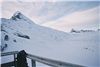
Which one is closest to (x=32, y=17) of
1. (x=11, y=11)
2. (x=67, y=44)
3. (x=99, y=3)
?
(x=11, y=11)

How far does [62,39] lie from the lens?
8.52ft

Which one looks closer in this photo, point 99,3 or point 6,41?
point 99,3

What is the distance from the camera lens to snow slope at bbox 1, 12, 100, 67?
7.86ft

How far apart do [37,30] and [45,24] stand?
204 mm

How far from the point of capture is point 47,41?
2627mm

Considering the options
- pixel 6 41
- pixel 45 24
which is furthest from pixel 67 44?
pixel 6 41

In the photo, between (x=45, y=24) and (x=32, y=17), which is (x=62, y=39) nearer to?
(x=45, y=24)

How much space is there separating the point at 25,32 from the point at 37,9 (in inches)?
16.7

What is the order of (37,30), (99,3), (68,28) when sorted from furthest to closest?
(37,30) → (68,28) → (99,3)

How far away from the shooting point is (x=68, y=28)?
2.50 meters

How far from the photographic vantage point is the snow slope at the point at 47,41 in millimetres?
2397

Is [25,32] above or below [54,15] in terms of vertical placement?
below

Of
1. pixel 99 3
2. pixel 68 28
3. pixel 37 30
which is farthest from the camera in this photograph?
pixel 37 30

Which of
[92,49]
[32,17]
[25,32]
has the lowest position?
[92,49]
